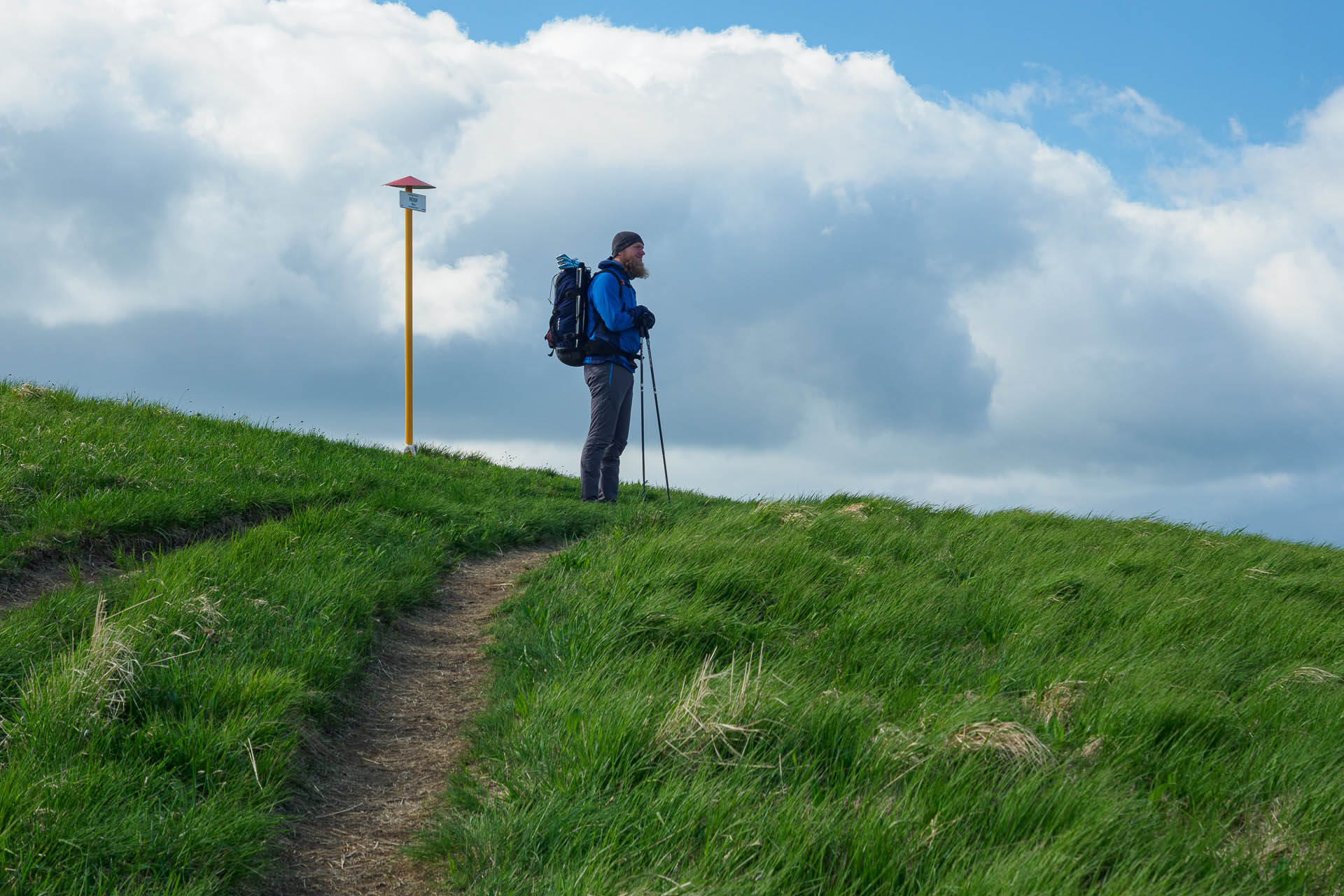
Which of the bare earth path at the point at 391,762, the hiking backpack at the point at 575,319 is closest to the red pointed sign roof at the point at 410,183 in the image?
the hiking backpack at the point at 575,319

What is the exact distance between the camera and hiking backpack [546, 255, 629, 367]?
11.5m

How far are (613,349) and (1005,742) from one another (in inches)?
332

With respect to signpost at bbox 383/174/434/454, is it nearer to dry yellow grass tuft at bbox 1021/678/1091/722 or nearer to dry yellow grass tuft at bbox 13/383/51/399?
dry yellow grass tuft at bbox 13/383/51/399

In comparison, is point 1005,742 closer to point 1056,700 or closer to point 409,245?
point 1056,700

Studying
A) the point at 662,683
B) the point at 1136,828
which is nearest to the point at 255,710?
the point at 662,683

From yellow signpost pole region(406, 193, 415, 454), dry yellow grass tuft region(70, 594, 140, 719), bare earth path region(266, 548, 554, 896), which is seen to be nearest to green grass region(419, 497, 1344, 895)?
bare earth path region(266, 548, 554, 896)

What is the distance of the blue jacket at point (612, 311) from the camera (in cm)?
1124

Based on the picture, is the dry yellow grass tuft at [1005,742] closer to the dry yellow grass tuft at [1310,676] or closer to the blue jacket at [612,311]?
the dry yellow grass tuft at [1310,676]

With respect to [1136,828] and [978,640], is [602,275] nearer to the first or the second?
[978,640]

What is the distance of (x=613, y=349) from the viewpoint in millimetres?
11523

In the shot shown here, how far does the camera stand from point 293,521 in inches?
315

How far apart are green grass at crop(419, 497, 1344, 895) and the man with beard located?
15.2 ft

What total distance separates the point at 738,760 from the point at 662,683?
0.94 meters

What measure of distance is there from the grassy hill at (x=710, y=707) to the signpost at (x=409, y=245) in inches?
343
